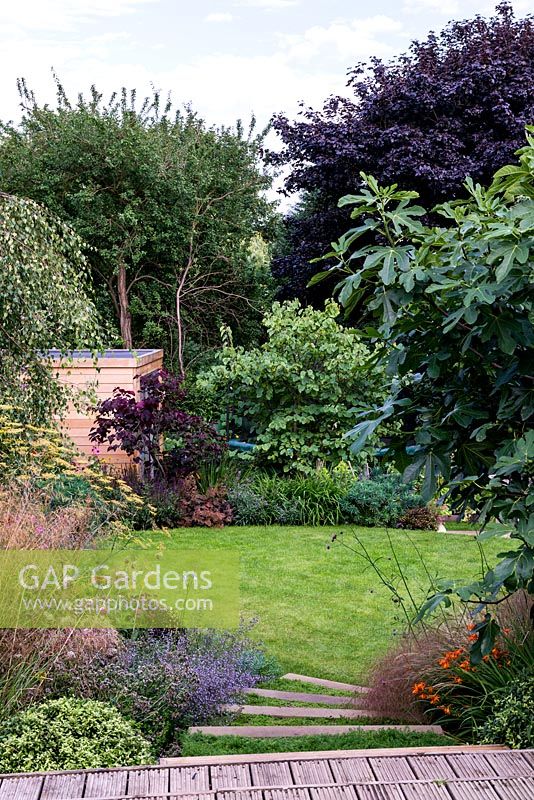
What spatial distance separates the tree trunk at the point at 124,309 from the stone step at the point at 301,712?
10417 millimetres

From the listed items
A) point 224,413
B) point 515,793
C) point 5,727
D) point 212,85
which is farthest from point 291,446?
point 212,85

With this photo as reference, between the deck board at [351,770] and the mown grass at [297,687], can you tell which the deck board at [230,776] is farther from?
the mown grass at [297,687]

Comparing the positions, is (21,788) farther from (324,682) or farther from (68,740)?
(324,682)

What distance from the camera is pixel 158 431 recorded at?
8375mm

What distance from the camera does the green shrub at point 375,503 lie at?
323 inches

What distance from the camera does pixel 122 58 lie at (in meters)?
15.4

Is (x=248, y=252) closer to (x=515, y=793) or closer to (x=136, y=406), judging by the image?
(x=136, y=406)

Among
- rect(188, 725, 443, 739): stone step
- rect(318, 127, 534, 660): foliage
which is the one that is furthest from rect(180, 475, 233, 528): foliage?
rect(318, 127, 534, 660): foliage

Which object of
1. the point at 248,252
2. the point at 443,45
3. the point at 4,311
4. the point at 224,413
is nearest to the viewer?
the point at 4,311

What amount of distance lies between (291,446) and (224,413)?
132 cm

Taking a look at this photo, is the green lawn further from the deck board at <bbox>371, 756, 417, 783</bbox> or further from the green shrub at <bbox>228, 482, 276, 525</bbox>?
Answer: the deck board at <bbox>371, 756, 417, 783</bbox>

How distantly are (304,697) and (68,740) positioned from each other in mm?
1686

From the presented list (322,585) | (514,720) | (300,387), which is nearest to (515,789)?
(514,720)

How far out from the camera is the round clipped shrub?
255cm
